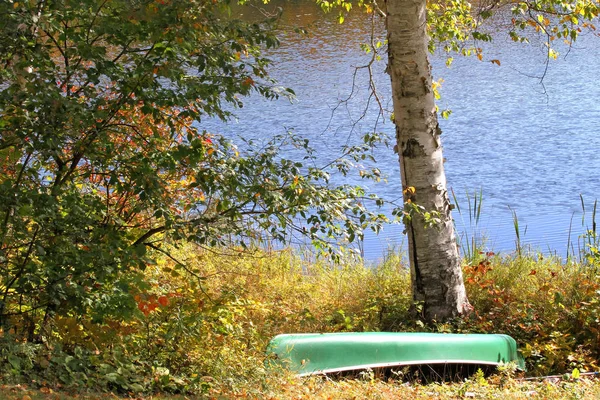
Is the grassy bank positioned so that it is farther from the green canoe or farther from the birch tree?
the birch tree

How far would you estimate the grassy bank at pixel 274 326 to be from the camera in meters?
4.05

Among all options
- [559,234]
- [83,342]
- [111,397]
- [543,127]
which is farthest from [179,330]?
[543,127]

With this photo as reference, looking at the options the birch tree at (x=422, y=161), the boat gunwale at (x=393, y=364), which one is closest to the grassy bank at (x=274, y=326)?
the boat gunwale at (x=393, y=364)

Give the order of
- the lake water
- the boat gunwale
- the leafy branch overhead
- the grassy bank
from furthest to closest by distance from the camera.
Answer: the lake water < the boat gunwale < the grassy bank < the leafy branch overhead

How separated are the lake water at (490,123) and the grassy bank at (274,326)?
1592mm

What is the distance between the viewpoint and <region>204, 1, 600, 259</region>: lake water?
1017 cm

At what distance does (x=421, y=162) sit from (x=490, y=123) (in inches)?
357

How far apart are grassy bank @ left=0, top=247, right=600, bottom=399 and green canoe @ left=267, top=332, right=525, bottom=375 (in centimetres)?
15

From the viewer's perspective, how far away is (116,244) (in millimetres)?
3977

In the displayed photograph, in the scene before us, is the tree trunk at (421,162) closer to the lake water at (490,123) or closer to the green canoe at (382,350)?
the green canoe at (382,350)

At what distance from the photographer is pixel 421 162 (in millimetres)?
6055

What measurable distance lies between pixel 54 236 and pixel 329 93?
1338 cm

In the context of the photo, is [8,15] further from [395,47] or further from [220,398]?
[395,47]

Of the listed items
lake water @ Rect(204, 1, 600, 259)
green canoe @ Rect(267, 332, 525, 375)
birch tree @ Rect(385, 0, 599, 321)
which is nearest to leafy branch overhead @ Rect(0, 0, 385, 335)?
lake water @ Rect(204, 1, 600, 259)
